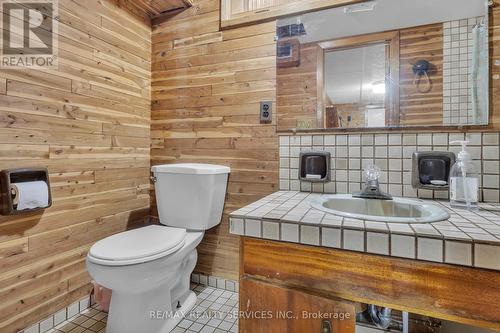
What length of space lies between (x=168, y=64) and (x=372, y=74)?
1.34 meters

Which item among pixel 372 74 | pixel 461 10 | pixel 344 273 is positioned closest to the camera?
pixel 344 273

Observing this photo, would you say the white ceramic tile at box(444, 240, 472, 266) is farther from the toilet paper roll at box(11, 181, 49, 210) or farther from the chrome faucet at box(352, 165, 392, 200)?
the toilet paper roll at box(11, 181, 49, 210)

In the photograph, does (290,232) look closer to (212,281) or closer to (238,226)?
(238,226)

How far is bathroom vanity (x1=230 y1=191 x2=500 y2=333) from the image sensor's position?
0.58 m

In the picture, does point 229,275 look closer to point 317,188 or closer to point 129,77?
point 317,188

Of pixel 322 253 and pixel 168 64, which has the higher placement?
pixel 168 64

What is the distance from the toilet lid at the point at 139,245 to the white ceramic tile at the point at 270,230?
0.58 meters

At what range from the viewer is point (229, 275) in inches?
64.5

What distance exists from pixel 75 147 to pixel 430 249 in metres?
1.61

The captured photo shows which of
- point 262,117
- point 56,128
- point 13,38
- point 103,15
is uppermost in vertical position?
point 103,15

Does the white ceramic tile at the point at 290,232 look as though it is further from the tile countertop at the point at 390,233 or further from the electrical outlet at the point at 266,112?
the electrical outlet at the point at 266,112

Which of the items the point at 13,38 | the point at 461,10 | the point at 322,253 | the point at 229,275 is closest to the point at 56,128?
the point at 13,38

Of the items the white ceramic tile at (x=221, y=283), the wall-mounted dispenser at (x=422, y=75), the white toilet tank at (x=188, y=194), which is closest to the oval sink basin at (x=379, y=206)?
the wall-mounted dispenser at (x=422, y=75)

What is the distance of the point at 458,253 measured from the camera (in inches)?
22.9
